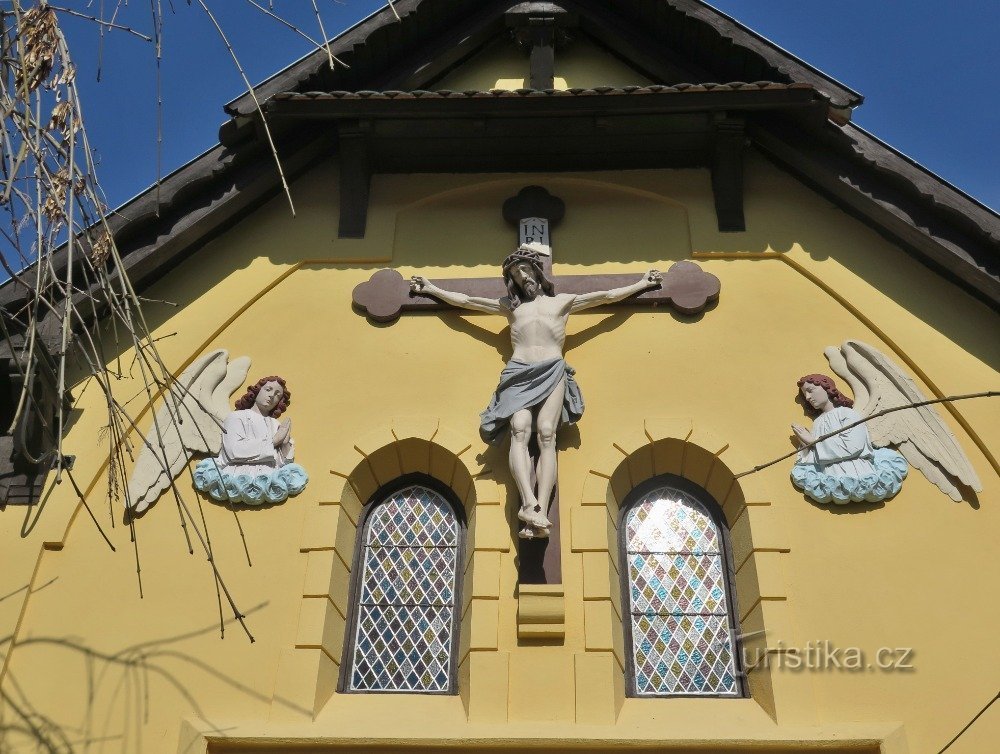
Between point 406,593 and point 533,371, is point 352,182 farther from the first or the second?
point 406,593

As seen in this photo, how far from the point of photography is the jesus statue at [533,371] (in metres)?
6.76

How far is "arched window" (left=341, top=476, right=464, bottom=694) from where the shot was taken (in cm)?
666

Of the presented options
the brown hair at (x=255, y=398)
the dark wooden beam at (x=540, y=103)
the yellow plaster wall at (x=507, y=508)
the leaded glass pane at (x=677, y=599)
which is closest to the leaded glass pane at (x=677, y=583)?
the leaded glass pane at (x=677, y=599)

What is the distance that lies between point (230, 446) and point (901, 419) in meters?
4.11

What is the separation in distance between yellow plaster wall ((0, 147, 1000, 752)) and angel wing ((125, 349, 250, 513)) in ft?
0.40

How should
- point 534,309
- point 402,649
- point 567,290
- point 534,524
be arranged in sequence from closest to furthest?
point 534,524, point 402,649, point 534,309, point 567,290

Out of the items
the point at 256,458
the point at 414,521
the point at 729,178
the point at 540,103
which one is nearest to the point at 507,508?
the point at 414,521

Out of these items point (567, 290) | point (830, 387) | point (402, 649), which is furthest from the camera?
point (567, 290)

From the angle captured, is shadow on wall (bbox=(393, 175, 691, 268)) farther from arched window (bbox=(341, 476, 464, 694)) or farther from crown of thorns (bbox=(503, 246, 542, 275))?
arched window (bbox=(341, 476, 464, 694))

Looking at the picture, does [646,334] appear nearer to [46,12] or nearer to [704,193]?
[704,193]

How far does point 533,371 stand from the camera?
7.17m

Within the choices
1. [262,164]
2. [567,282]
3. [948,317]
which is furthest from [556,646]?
[262,164]

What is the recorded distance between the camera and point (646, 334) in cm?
776

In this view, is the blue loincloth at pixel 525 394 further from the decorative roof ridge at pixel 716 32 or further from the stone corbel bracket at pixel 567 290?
the decorative roof ridge at pixel 716 32
